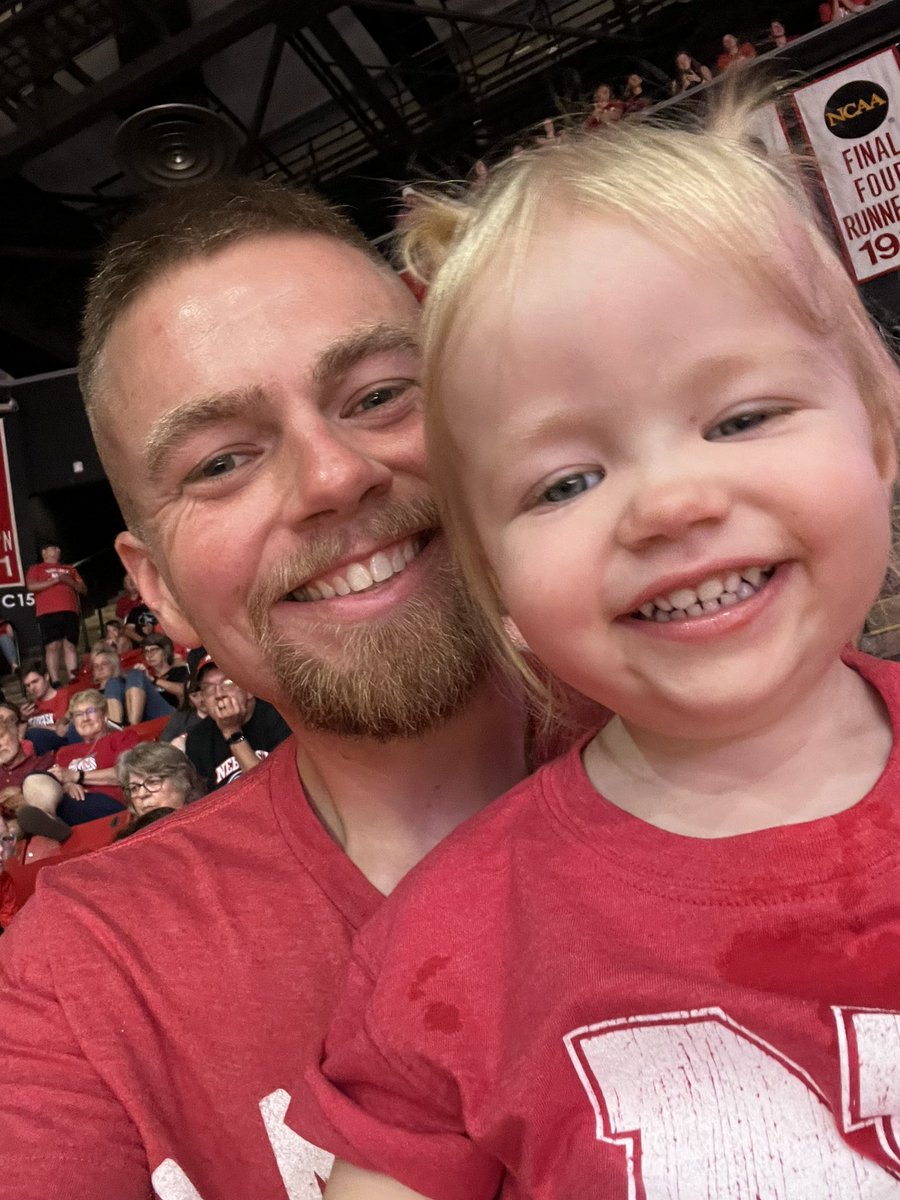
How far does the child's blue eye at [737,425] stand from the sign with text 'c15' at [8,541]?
7.62 metres

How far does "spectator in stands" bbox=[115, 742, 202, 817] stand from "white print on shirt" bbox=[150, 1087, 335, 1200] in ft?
7.89

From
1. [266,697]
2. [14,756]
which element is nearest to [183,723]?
[14,756]

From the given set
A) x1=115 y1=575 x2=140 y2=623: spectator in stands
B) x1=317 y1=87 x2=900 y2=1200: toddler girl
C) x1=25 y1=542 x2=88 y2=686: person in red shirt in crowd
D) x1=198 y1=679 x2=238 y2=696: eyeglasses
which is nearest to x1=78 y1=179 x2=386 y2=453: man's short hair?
x1=317 y1=87 x2=900 y2=1200: toddler girl

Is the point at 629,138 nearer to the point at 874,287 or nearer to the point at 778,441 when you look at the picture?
the point at 778,441

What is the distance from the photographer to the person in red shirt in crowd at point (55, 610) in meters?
7.07

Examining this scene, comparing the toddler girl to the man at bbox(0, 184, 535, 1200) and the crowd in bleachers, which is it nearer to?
the man at bbox(0, 184, 535, 1200)

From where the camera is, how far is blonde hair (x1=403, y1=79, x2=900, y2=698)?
2.05ft

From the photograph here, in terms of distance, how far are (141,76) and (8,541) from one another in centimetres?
381

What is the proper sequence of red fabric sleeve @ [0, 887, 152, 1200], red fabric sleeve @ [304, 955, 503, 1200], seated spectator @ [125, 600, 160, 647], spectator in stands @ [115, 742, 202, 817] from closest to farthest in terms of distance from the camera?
1. red fabric sleeve @ [304, 955, 503, 1200]
2. red fabric sleeve @ [0, 887, 152, 1200]
3. spectator in stands @ [115, 742, 202, 817]
4. seated spectator @ [125, 600, 160, 647]

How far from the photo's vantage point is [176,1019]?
0.84m

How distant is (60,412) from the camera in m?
7.61

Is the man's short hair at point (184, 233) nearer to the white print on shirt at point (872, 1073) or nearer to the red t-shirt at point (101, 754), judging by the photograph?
the white print on shirt at point (872, 1073)

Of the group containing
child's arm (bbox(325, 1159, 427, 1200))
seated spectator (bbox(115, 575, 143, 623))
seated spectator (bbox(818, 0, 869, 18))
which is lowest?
child's arm (bbox(325, 1159, 427, 1200))

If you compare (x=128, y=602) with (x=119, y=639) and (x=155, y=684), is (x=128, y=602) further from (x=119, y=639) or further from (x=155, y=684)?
(x=155, y=684)
